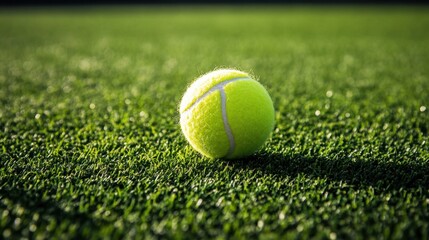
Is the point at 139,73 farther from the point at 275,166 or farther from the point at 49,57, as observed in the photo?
the point at 275,166

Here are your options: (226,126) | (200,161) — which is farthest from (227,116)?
(200,161)

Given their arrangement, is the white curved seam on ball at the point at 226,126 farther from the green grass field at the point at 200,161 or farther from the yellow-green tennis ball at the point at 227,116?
the green grass field at the point at 200,161

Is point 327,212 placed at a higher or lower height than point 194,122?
lower

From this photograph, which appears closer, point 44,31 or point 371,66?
point 371,66

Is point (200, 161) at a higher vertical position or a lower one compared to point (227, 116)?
lower

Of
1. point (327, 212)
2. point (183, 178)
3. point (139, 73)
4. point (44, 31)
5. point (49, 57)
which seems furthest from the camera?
point (44, 31)

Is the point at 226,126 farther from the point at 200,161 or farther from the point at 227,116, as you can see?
the point at 200,161

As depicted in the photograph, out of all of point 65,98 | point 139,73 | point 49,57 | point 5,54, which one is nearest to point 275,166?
point 65,98
